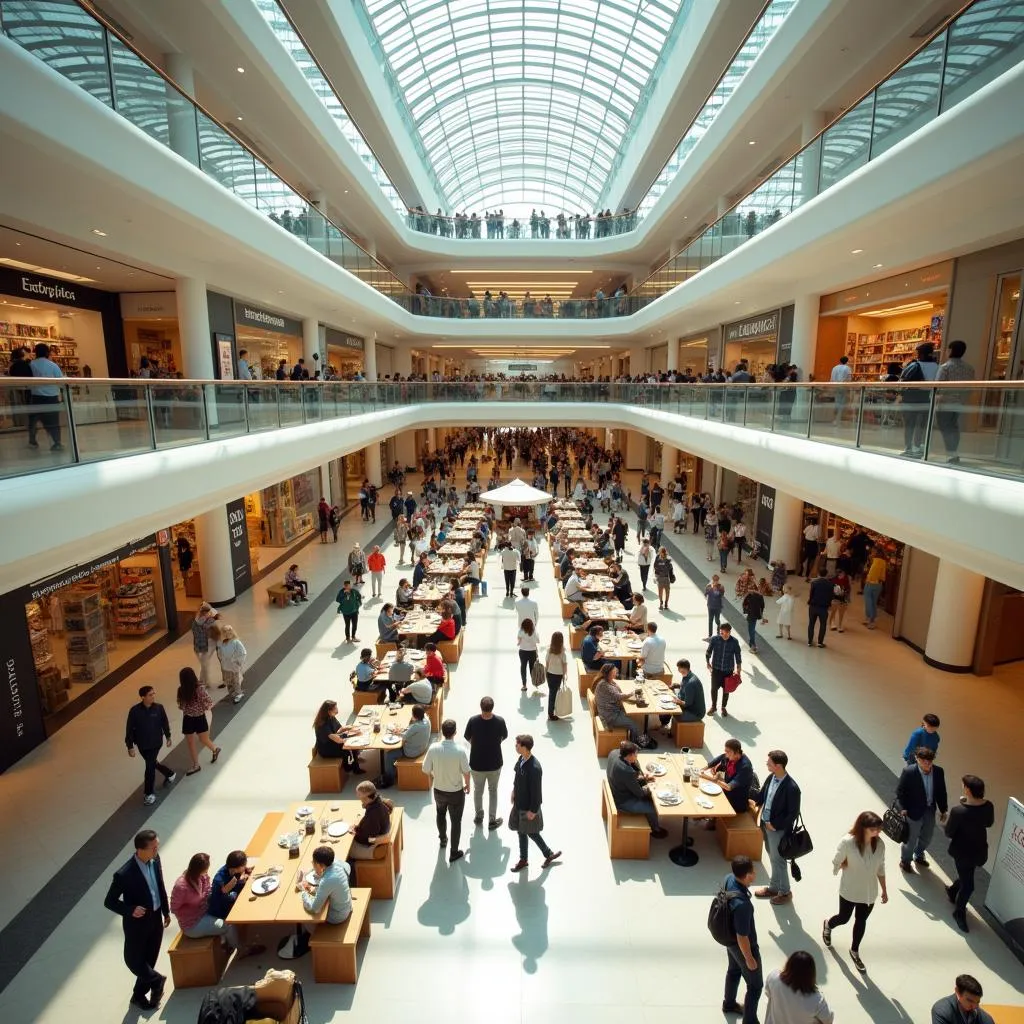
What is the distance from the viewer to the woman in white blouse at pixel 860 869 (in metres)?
5.32

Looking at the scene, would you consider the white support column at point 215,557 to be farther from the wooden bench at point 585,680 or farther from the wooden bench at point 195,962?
the wooden bench at point 195,962

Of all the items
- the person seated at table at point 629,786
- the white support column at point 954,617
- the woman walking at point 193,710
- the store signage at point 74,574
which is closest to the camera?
the person seated at table at point 629,786

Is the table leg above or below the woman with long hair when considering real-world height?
below

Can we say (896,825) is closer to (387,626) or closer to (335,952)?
(335,952)

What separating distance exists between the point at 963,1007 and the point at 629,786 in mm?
3138

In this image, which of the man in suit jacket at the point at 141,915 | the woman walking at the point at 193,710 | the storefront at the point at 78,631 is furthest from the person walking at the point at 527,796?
the storefront at the point at 78,631

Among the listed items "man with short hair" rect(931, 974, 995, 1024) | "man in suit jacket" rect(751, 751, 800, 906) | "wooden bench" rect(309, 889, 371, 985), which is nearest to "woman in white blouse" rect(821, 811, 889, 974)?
"man in suit jacket" rect(751, 751, 800, 906)

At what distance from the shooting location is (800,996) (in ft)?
13.3

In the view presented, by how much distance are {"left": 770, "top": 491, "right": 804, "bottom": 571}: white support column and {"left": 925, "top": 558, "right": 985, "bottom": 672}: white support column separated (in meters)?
4.91

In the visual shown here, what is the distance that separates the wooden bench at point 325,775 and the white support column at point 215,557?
7.86 metres

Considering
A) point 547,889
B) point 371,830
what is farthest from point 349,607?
point 547,889

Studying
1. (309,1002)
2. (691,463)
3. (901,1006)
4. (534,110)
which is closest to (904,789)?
(901,1006)

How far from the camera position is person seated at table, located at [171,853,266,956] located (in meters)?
5.30

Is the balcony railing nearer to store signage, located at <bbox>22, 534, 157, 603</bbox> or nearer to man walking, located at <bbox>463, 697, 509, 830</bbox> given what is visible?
store signage, located at <bbox>22, 534, 157, 603</bbox>
